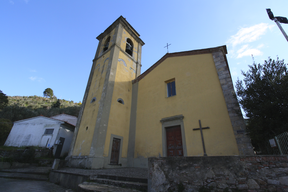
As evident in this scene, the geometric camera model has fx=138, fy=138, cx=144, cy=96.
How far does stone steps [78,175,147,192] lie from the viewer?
3.66m

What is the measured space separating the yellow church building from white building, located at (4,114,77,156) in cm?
656

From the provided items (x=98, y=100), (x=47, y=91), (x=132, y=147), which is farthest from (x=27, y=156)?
(x=47, y=91)

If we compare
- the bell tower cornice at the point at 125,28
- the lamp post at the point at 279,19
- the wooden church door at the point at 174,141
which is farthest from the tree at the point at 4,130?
the lamp post at the point at 279,19

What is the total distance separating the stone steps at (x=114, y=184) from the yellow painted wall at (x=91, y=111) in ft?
11.9

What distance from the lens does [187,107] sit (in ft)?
25.3

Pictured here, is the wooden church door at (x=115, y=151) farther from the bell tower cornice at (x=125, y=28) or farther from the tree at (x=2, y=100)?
the tree at (x=2, y=100)

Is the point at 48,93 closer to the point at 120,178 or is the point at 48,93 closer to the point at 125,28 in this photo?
the point at 125,28

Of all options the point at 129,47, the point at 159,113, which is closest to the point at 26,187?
the point at 159,113

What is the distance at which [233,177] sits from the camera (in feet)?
9.20

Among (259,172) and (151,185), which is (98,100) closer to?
(151,185)

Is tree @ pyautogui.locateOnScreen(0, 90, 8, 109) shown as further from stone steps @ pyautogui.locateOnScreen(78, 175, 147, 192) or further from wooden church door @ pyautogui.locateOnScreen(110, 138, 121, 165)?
stone steps @ pyautogui.locateOnScreen(78, 175, 147, 192)

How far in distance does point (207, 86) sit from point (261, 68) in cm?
239

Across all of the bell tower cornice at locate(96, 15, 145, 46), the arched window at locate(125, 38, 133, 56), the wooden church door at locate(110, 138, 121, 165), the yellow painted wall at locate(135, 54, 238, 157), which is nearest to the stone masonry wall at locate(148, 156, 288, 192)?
the yellow painted wall at locate(135, 54, 238, 157)

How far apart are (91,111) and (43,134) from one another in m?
9.43
